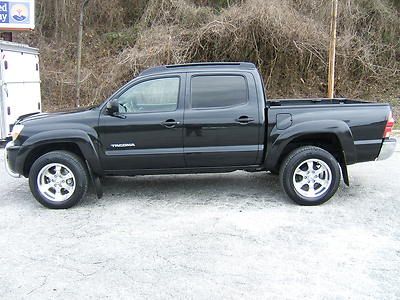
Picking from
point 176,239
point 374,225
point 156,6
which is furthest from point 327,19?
point 176,239

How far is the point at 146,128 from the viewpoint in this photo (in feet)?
18.0

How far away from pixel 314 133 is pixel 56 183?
335 cm

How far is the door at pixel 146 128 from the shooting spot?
548cm

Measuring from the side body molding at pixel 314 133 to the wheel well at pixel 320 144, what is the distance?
82 mm

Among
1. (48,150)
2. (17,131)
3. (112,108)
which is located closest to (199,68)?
(112,108)

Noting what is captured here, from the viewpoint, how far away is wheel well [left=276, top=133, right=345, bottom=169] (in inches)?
219

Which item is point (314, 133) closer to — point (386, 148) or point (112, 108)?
point (386, 148)

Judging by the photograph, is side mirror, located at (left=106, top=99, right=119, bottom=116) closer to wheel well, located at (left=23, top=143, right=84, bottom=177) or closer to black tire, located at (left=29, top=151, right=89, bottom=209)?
wheel well, located at (left=23, top=143, right=84, bottom=177)

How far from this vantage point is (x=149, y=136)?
216 inches

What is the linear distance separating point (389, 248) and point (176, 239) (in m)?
2.13

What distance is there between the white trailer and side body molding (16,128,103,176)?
5.24m

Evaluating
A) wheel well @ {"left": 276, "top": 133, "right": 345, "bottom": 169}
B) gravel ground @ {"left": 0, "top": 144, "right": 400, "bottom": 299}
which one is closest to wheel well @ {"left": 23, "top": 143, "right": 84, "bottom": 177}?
gravel ground @ {"left": 0, "top": 144, "right": 400, "bottom": 299}

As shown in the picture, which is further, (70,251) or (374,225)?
(374,225)

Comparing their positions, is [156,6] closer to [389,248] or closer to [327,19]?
[327,19]
